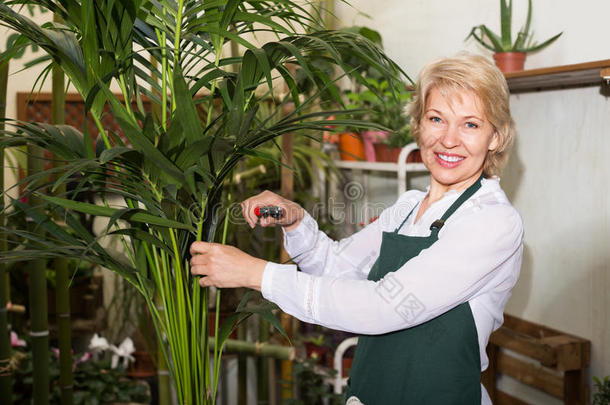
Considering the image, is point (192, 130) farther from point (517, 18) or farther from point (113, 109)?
point (517, 18)

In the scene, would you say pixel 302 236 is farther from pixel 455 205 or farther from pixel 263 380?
pixel 263 380

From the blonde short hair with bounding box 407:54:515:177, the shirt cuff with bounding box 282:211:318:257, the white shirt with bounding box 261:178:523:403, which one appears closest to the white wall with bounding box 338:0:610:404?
the blonde short hair with bounding box 407:54:515:177

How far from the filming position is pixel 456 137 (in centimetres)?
130

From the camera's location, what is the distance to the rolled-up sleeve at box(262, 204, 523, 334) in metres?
1.17

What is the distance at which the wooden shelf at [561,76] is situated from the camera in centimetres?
175

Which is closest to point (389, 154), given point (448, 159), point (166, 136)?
point (448, 159)

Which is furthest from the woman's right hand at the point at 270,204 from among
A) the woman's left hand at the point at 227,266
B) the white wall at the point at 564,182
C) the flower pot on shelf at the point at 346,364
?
the flower pot on shelf at the point at 346,364

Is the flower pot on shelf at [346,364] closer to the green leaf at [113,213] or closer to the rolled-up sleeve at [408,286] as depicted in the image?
the rolled-up sleeve at [408,286]

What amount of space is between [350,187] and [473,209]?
6.58ft

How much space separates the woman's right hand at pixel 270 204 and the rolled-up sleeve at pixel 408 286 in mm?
220

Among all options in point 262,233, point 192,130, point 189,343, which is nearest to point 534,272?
point 262,233

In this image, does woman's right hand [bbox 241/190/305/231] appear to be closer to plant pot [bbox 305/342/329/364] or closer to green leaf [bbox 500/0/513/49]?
green leaf [bbox 500/0/513/49]

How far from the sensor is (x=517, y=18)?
2.27 m

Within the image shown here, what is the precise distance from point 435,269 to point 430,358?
0.71 feet
